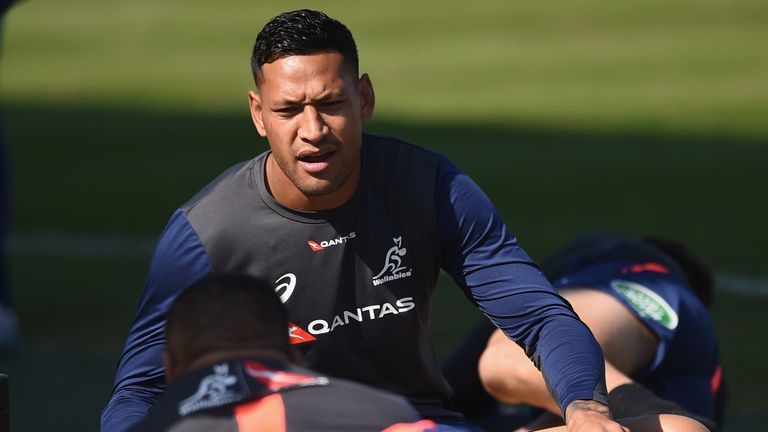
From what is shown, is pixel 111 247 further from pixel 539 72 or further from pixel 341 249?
pixel 539 72

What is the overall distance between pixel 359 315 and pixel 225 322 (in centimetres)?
110

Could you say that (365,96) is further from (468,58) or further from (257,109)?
(468,58)

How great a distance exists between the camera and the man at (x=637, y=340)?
13.1 ft

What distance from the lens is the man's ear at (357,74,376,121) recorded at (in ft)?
10.9

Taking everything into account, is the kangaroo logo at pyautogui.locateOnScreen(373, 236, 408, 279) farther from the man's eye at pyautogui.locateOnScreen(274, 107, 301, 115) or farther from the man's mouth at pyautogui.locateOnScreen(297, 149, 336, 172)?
the man's eye at pyautogui.locateOnScreen(274, 107, 301, 115)

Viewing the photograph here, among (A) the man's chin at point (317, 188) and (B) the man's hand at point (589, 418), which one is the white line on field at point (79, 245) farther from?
(B) the man's hand at point (589, 418)

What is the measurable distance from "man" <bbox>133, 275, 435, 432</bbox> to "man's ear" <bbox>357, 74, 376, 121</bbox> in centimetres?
103

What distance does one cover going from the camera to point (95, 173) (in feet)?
34.9

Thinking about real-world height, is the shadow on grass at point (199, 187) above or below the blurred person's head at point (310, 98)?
below

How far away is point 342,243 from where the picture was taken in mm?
3400

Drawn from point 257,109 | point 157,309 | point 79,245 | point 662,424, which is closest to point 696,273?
point 662,424

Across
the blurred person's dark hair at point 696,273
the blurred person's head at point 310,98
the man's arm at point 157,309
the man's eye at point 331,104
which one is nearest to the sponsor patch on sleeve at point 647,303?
the blurred person's dark hair at point 696,273

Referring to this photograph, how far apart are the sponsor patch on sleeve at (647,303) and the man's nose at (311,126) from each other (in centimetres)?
151

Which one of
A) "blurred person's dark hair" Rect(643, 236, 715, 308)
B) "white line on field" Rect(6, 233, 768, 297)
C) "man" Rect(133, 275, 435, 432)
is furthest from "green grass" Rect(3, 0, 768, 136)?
"man" Rect(133, 275, 435, 432)
